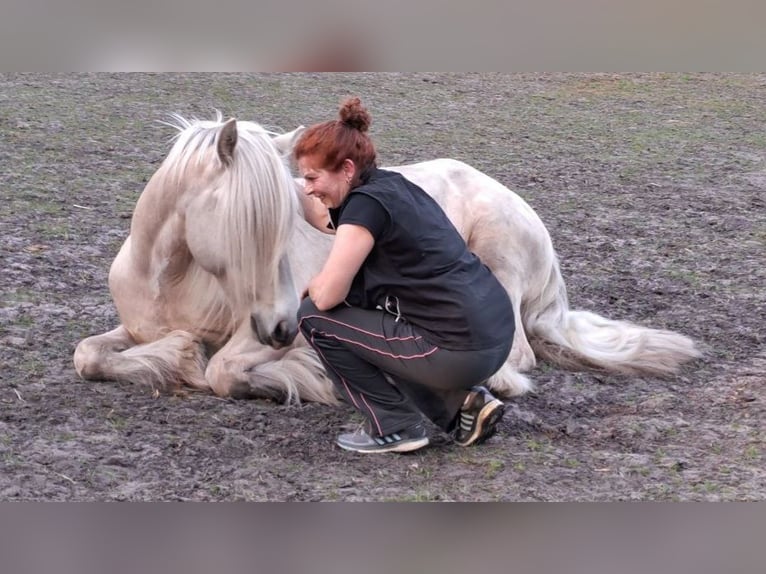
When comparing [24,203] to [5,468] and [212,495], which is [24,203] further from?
[212,495]

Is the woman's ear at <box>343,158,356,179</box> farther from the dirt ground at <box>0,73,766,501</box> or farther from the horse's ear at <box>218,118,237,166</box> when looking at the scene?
the dirt ground at <box>0,73,766,501</box>

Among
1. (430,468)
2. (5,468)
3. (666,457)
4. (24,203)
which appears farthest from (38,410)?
(24,203)

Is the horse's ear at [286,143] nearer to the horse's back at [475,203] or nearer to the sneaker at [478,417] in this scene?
the horse's back at [475,203]

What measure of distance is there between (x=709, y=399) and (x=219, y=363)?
2.02m

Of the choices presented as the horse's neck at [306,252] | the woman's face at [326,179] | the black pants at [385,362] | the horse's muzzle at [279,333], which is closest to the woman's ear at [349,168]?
the woman's face at [326,179]

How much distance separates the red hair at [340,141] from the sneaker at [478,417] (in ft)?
2.99

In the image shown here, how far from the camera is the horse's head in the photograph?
360 centimetres

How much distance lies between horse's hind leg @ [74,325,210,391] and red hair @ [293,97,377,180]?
1.20 m

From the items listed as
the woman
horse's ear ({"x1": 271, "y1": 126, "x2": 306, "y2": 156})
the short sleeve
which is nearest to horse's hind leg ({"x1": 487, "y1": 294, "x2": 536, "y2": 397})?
the woman

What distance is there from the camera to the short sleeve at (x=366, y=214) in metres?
3.28

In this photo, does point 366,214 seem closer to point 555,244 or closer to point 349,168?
point 349,168

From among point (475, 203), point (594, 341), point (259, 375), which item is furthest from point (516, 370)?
point (259, 375)

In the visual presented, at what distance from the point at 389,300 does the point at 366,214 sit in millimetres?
345

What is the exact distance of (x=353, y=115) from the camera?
131 inches
